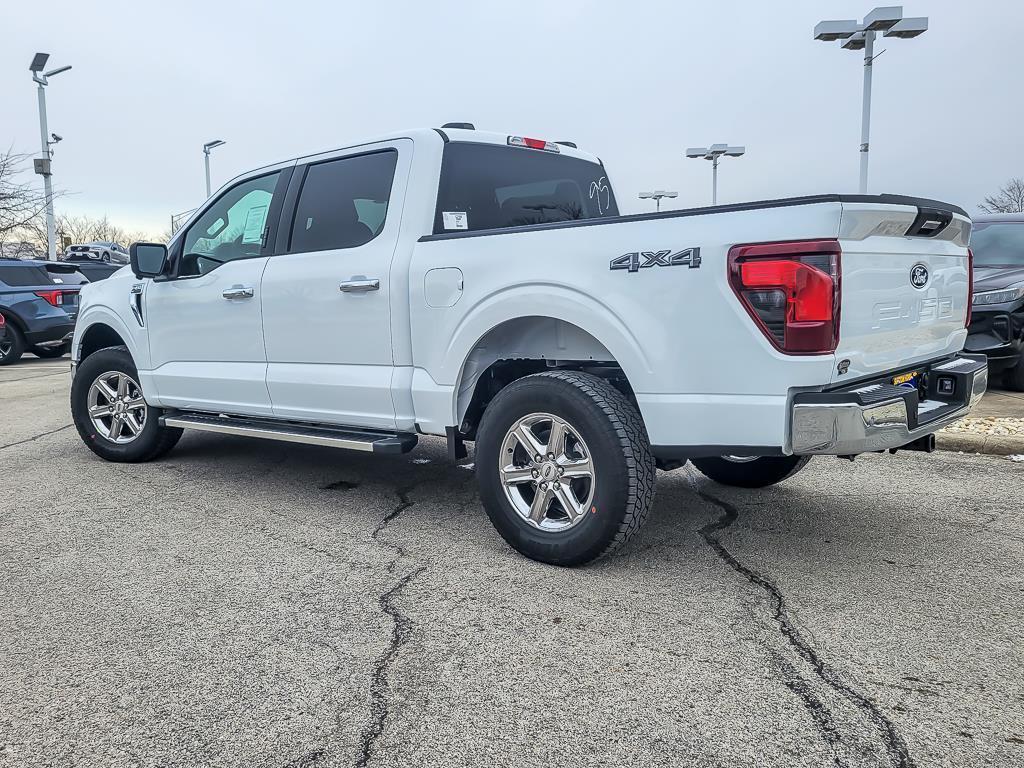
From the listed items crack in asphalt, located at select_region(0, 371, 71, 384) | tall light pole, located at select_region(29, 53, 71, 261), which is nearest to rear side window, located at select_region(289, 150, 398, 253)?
crack in asphalt, located at select_region(0, 371, 71, 384)

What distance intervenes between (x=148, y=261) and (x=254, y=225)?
95 centimetres

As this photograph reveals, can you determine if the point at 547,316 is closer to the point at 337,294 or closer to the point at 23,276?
the point at 337,294

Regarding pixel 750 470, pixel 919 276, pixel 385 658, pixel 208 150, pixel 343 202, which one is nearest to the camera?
pixel 385 658

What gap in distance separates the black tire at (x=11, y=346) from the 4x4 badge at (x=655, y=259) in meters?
14.0

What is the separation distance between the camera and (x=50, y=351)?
53.2 feet

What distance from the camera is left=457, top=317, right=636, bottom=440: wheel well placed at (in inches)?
154

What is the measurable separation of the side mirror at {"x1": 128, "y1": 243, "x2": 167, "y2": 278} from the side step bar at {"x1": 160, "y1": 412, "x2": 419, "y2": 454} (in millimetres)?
984

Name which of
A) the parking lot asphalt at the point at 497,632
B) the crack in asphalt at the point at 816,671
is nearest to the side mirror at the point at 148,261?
the parking lot asphalt at the point at 497,632

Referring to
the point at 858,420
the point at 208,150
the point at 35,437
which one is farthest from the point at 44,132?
the point at 858,420

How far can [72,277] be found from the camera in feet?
50.0

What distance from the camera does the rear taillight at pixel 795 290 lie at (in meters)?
2.95

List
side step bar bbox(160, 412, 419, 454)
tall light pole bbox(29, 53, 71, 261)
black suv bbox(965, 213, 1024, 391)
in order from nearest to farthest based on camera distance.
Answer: side step bar bbox(160, 412, 419, 454)
black suv bbox(965, 213, 1024, 391)
tall light pole bbox(29, 53, 71, 261)

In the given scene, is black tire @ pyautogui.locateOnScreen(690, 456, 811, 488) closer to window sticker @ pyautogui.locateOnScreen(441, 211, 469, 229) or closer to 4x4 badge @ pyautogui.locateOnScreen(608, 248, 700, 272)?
4x4 badge @ pyautogui.locateOnScreen(608, 248, 700, 272)

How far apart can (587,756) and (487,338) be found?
2.20 metres
